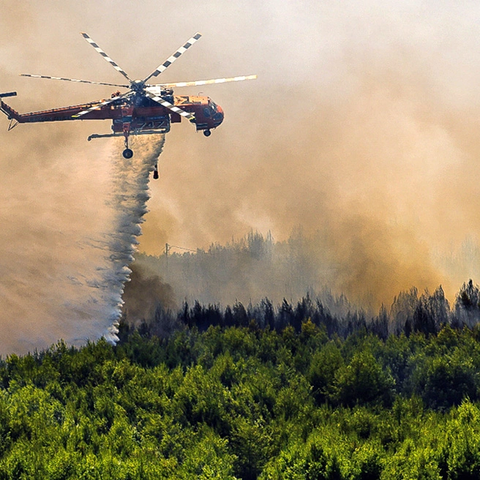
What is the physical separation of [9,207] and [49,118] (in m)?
14.5

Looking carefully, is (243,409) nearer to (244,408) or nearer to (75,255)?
(244,408)

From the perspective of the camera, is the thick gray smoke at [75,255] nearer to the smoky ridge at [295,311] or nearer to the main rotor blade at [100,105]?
the main rotor blade at [100,105]

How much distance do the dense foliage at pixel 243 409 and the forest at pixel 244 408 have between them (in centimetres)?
10

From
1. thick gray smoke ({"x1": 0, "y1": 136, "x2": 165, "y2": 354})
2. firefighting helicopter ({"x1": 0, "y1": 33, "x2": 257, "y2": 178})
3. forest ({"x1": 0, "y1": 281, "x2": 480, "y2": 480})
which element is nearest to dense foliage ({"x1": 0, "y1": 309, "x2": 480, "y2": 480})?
forest ({"x1": 0, "y1": 281, "x2": 480, "y2": 480})

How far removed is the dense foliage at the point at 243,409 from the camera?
185 feet

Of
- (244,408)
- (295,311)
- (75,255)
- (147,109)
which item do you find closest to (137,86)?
(147,109)

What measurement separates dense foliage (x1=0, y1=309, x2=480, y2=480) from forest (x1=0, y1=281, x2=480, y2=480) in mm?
105

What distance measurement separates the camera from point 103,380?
254 feet

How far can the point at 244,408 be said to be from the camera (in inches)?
2803

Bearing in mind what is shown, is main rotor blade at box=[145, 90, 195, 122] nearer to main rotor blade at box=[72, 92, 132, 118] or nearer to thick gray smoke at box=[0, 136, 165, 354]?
main rotor blade at box=[72, 92, 132, 118]

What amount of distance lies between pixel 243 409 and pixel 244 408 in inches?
4.2

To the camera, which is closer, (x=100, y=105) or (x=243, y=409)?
(x=243, y=409)

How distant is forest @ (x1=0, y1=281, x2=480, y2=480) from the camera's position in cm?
5631

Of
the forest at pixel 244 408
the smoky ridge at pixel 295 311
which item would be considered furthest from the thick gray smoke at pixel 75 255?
the smoky ridge at pixel 295 311
